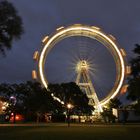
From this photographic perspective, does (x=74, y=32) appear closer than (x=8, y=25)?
No

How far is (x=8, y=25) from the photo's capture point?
106ft

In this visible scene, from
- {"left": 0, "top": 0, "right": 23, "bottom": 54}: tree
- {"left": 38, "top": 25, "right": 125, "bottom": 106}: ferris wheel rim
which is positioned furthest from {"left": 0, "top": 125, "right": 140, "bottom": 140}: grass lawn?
{"left": 38, "top": 25, "right": 125, "bottom": 106}: ferris wheel rim

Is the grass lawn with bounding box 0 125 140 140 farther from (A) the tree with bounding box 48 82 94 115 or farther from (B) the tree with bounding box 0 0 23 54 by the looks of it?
(A) the tree with bounding box 48 82 94 115

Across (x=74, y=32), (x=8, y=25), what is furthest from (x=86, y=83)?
(x=8, y=25)

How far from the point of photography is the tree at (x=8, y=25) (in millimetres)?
31891

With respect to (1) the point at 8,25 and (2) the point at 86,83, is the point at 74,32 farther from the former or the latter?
(1) the point at 8,25

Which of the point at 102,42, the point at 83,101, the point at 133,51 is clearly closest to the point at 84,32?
the point at 102,42

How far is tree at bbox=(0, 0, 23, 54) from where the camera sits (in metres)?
31.9

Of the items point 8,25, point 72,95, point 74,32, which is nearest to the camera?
point 8,25

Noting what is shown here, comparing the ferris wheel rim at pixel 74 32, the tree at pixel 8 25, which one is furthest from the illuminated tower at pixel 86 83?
the tree at pixel 8 25

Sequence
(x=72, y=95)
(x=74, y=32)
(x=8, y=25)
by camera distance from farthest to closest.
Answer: (x=72, y=95) < (x=74, y=32) < (x=8, y=25)

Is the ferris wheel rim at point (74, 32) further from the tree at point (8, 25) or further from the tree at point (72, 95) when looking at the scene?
the tree at point (8, 25)

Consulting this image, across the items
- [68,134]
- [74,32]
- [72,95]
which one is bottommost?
[68,134]

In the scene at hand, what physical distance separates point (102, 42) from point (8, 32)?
58.4 metres
